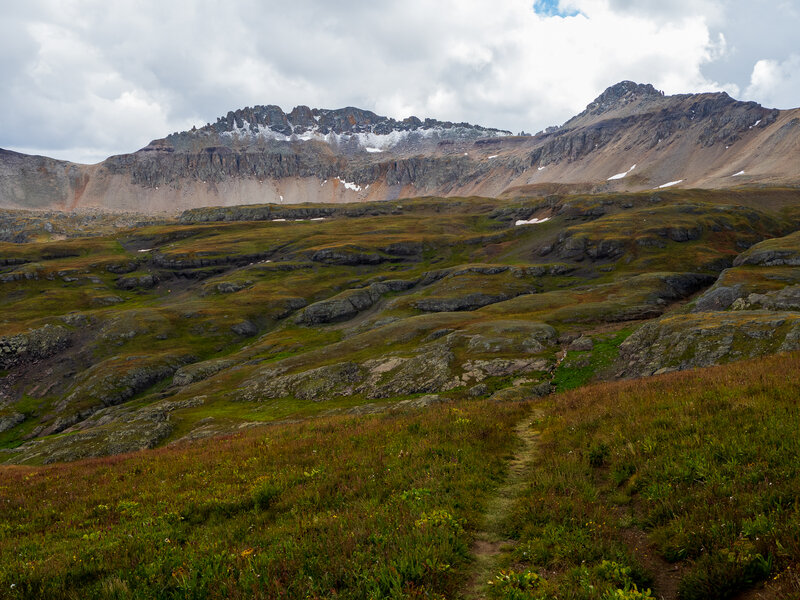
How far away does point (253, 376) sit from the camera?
71.2m

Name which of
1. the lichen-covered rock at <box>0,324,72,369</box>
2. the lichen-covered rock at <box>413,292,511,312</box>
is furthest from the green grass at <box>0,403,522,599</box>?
the lichen-covered rock at <box>0,324,72,369</box>

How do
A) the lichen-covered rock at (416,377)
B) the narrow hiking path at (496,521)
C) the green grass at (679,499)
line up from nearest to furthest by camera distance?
1. the green grass at (679,499)
2. the narrow hiking path at (496,521)
3. the lichen-covered rock at (416,377)

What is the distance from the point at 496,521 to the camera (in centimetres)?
984

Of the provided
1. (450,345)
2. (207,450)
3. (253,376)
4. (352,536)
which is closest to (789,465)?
(352,536)

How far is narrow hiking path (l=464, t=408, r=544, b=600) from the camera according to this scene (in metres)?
7.68

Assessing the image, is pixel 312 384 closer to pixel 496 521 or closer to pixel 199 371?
pixel 199 371

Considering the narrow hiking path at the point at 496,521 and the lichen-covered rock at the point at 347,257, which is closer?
the narrow hiking path at the point at 496,521

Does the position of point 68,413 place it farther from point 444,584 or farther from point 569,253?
point 569,253

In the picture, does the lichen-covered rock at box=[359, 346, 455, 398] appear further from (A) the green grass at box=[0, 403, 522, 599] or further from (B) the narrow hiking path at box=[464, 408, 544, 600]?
(B) the narrow hiking path at box=[464, 408, 544, 600]

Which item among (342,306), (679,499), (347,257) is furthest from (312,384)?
(347,257)

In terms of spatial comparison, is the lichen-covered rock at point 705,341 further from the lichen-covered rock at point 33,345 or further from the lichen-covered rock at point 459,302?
the lichen-covered rock at point 33,345

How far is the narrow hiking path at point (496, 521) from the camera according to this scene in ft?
25.2

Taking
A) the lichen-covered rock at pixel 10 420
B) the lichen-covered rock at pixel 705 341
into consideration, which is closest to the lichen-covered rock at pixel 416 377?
the lichen-covered rock at pixel 705 341

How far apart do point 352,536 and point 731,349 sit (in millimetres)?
40429
